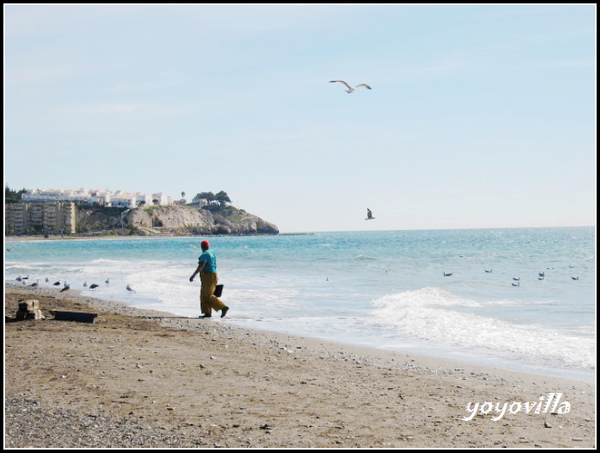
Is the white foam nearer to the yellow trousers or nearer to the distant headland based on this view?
the yellow trousers

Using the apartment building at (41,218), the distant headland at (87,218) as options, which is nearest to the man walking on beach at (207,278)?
the distant headland at (87,218)

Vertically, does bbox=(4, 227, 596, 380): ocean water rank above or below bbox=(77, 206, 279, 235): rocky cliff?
below

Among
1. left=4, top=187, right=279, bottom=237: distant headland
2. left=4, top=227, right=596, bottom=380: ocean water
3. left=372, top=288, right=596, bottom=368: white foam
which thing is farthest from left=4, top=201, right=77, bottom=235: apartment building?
left=372, top=288, right=596, bottom=368: white foam

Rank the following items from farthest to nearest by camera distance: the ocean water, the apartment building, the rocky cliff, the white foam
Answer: the rocky cliff
the apartment building
the ocean water
the white foam

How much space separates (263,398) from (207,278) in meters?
7.07

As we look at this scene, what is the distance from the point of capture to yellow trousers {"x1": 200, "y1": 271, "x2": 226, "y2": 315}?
13469 mm

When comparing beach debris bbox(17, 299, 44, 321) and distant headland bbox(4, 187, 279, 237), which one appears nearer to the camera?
beach debris bbox(17, 299, 44, 321)

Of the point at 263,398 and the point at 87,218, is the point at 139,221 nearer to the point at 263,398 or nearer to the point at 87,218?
the point at 87,218

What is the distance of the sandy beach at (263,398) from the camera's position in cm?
535

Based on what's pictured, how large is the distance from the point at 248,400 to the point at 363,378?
189 centimetres

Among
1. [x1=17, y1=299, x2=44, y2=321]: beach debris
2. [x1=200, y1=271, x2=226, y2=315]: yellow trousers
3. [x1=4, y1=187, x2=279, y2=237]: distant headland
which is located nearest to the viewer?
[x1=17, y1=299, x2=44, y2=321]: beach debris

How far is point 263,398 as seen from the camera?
661 centimetres

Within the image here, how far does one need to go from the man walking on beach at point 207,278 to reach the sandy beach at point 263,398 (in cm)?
314

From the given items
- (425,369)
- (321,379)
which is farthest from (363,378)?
(425,369)
